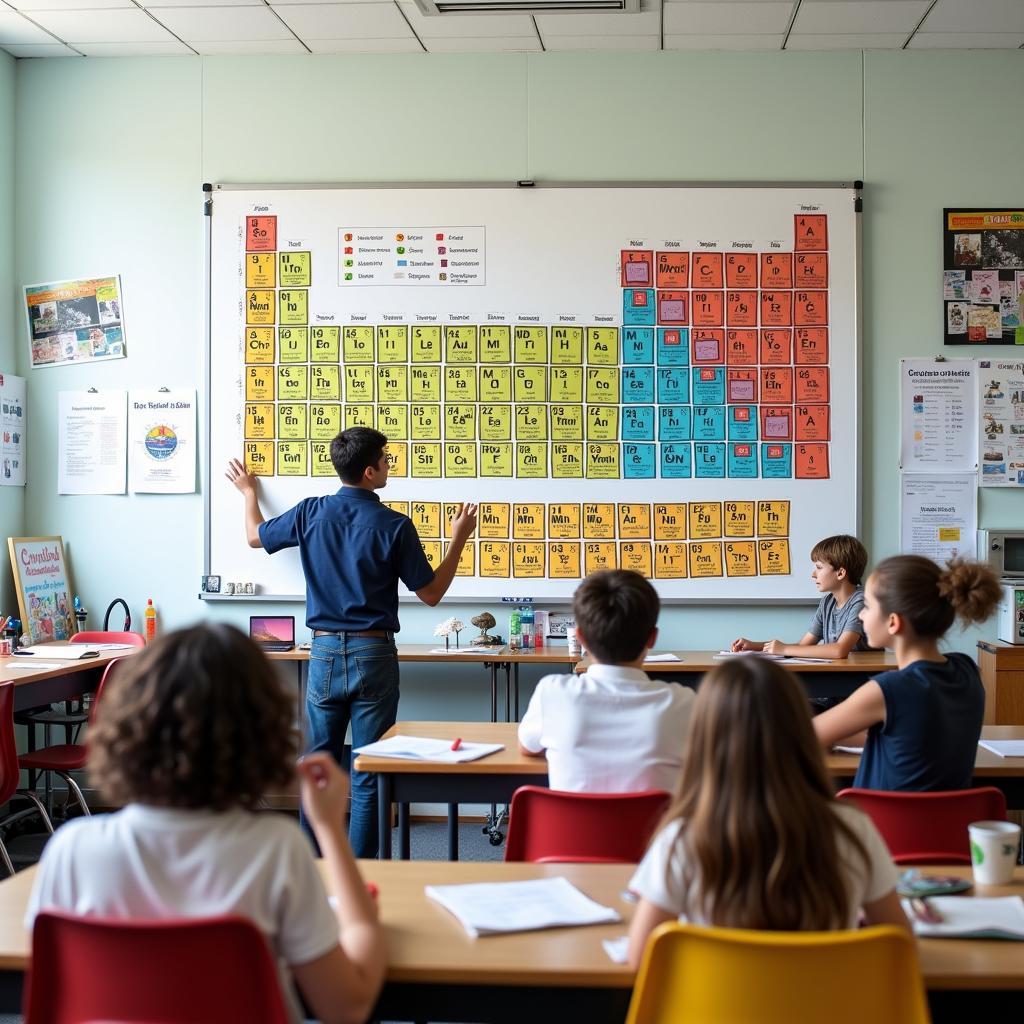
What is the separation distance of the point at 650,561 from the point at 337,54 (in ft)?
9.16

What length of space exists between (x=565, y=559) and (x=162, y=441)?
6.51 feet

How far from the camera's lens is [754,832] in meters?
1.41

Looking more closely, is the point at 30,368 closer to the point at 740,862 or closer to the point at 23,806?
the point at 23,806

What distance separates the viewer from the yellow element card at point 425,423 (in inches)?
203

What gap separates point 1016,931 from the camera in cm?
160

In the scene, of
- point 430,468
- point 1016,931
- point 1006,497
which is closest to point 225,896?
point 1016,931

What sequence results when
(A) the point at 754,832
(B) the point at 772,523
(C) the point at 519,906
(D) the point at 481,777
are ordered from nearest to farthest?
(A) the point at 754,832
(C) the point at 519,906
(D) the point at 481,777
(B) the point at 772,523

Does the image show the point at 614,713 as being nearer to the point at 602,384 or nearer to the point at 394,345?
the point at 602,384

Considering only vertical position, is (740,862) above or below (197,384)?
below

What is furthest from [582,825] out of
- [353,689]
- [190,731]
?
[353,689]

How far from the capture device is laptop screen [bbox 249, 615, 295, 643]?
517cm

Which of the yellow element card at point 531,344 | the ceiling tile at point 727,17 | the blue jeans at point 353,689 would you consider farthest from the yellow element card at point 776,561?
the ceiling tile at point 727,17

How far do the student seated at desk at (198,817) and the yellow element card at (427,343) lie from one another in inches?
153

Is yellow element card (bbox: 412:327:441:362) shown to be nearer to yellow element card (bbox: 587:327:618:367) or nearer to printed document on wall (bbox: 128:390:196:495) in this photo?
yellow element card (bbox: 587:327:618:367)
